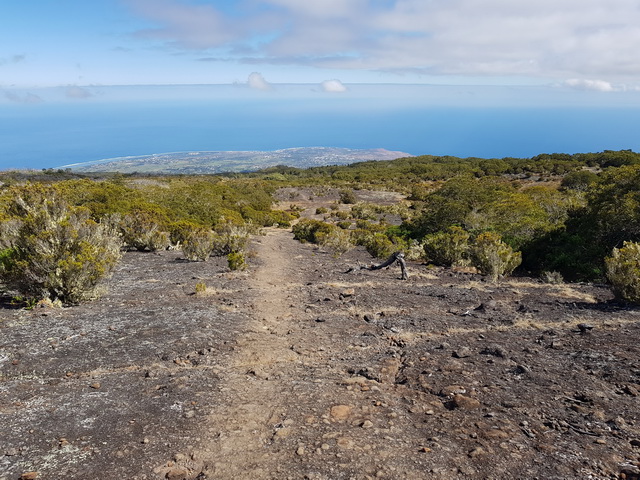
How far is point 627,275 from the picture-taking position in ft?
26.7

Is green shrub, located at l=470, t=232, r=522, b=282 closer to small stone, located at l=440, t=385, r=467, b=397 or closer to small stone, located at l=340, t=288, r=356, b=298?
small stone, located at l=340, t=288, r=356, b=298

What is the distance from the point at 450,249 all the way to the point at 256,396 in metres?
10.2

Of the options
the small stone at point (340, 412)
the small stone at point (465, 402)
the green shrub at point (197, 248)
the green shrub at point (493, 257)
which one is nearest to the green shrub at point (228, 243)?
the green shrub at point (197, 248)

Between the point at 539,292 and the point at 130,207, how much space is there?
1761cm

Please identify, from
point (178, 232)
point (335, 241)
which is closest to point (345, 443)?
point (335, 241)

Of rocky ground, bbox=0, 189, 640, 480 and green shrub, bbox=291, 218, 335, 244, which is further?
green shrub, bbox=291, 218, 335, 244

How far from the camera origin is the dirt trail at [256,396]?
3846 mm

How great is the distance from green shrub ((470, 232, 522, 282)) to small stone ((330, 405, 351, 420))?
8219 mm

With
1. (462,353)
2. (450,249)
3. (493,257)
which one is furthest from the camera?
(450,249)

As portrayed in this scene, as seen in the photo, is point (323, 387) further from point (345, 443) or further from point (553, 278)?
point (553, 278)

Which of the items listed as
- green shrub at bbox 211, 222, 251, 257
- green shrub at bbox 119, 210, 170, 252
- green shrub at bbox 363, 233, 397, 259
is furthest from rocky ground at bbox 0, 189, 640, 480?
green shrub at bbox 119, 210, 170, 252

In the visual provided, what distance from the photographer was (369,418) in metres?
4.50

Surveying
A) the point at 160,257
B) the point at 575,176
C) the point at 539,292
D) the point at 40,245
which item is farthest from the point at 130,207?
the point at 575,176

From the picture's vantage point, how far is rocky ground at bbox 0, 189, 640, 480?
3729 mm
